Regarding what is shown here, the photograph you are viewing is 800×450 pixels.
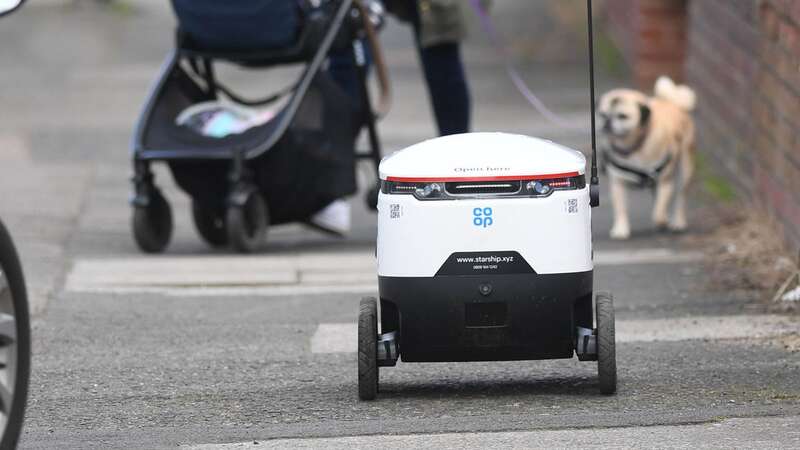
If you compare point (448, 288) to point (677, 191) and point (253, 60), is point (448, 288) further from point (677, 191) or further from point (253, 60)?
point (677, 191)

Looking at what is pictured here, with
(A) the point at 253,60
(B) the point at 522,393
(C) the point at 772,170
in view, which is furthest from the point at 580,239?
(A) the point at 253,60

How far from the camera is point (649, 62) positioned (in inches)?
496

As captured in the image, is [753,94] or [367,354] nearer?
[367,354]

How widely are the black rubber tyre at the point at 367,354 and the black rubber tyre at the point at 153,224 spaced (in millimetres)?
3339

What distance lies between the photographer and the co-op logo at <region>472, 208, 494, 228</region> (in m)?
4.47

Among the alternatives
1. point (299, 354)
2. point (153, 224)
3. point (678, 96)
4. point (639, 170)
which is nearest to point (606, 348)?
point (299, 354)

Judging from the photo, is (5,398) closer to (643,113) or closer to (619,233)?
(619,233)

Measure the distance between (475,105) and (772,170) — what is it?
208 inches

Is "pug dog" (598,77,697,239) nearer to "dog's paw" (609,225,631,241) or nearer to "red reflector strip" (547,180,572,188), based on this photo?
"dog's paw" (609,225,631,241)

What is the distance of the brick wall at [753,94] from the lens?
7059 mm

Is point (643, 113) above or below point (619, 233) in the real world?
above

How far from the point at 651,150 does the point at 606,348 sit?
4.37 m

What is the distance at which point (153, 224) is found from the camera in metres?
8.05

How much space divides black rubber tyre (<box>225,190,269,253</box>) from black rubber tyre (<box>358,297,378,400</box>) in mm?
3102
